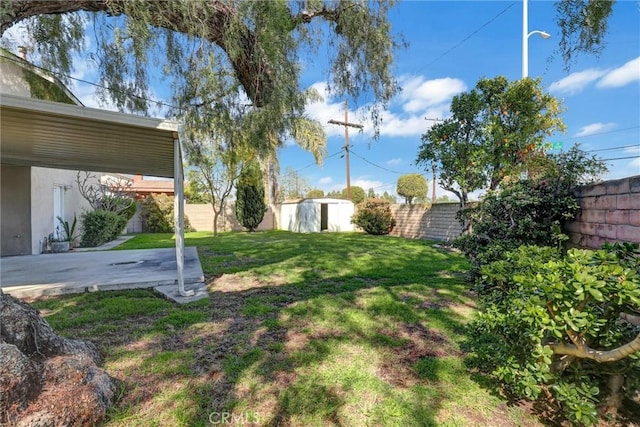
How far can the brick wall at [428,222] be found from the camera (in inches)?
446

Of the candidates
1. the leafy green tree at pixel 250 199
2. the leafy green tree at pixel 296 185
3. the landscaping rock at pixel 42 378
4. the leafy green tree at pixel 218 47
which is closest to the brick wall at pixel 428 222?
the leafy green tree at pixel 250 199

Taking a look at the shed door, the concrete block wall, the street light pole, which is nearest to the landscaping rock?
the street light pole

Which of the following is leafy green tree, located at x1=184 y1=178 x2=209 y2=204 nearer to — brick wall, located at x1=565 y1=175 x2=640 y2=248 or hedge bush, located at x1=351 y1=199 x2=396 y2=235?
hedge bush, located at x1=351 y1=199 x2=396 y2=235

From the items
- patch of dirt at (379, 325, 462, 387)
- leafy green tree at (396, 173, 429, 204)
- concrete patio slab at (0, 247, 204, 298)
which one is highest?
leafy green tree at (396, 173, 429, 204)

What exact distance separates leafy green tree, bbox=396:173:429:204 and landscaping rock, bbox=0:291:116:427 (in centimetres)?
2468

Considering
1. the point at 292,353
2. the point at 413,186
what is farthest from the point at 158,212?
the point at 413,186

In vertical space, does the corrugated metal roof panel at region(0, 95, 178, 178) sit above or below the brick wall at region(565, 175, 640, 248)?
above

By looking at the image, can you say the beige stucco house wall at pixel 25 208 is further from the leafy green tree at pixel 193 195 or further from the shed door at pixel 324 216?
the shed door at pixel 324 216

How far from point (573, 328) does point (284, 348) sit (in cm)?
200

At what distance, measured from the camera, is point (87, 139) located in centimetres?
475

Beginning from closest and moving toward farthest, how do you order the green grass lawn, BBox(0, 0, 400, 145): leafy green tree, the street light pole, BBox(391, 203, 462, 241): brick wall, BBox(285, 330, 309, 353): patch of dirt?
the green grass lawn
BBox(285, 330, 309, 353): patch of dirt
BBox(0, 0, 400, 145): leafy green tree
the street light pole
BBox(391, 203, 462, 241): brick wall

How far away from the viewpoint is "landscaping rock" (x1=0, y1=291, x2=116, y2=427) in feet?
5.04

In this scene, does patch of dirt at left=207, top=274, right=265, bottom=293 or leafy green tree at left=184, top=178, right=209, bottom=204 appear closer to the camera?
patch of dirt at left=207, top=274, right=265, bottom=293

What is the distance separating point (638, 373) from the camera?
1629mm
